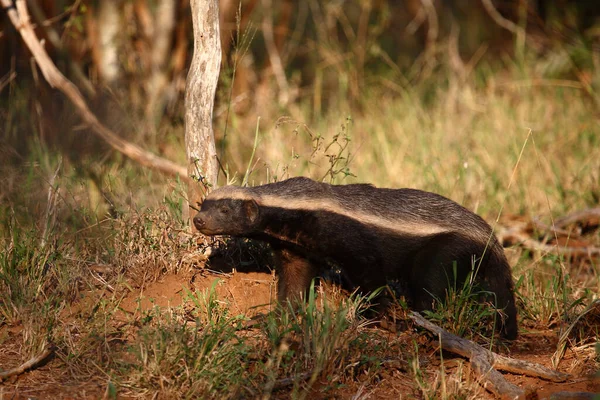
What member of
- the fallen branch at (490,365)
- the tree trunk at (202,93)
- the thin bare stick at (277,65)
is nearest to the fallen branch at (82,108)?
the tree trunk at (202,93)

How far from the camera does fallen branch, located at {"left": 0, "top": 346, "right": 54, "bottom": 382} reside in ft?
12.3

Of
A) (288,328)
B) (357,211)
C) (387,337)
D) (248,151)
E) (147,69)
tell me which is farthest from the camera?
(147,69)

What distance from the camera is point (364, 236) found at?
15.4ft

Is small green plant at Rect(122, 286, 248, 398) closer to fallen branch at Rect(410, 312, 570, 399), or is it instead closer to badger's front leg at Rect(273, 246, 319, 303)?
badger's front leg at Rect(273, 246, 319, 303)

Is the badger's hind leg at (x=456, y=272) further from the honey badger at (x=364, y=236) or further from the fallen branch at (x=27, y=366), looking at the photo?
the fallen branch at (x=27, y=366)

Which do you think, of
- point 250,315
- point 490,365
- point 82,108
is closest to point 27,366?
point 250,315

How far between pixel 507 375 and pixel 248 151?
395 centimetres

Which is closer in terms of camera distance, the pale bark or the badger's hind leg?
the badger's hind leg

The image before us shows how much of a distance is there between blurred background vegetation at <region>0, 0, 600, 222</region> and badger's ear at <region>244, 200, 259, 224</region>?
801 millimetres

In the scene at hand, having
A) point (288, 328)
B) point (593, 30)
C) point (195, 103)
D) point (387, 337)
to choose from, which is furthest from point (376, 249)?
point (593, 30)

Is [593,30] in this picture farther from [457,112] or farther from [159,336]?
[159,336]

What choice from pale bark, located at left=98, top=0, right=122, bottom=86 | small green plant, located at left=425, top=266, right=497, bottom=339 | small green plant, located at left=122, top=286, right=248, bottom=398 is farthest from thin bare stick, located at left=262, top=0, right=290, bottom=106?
small green plant, located at left=122, top=286, right=248, bottom=398

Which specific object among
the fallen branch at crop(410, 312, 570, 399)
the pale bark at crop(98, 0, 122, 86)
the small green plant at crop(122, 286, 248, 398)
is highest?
the pale bark at crop(98, 0, 122, 86)

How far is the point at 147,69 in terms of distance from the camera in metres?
7.99
